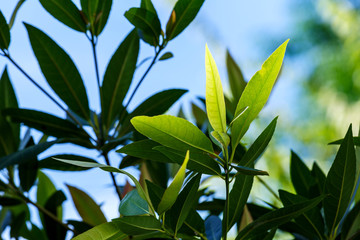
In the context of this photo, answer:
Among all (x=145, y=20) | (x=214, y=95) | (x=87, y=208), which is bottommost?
(x=87, y=208)

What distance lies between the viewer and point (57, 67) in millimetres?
545

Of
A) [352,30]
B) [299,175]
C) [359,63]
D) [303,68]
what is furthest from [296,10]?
[299,175]

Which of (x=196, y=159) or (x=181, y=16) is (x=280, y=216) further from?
(x=181, y=16)

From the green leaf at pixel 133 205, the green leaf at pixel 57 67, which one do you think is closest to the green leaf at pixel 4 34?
the green leaf at pixel 57 67

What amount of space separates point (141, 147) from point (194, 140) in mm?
51

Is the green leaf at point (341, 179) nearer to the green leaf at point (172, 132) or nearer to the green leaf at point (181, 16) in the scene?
the green leaf at point (172, 132)

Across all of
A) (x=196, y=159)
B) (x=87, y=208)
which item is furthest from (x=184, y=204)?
(x=87, y=208)

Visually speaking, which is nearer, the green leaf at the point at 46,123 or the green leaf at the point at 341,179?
the green leaf at the point at 341,179

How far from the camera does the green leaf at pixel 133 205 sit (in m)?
0.32

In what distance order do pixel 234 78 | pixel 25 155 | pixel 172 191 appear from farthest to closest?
pixel 234 78
pixel 25 155
pixel 172 191

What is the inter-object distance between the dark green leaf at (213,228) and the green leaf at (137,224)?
0.08 m

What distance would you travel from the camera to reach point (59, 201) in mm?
600

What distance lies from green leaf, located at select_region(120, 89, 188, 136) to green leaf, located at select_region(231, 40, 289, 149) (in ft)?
0.84

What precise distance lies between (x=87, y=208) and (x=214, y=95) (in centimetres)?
26
